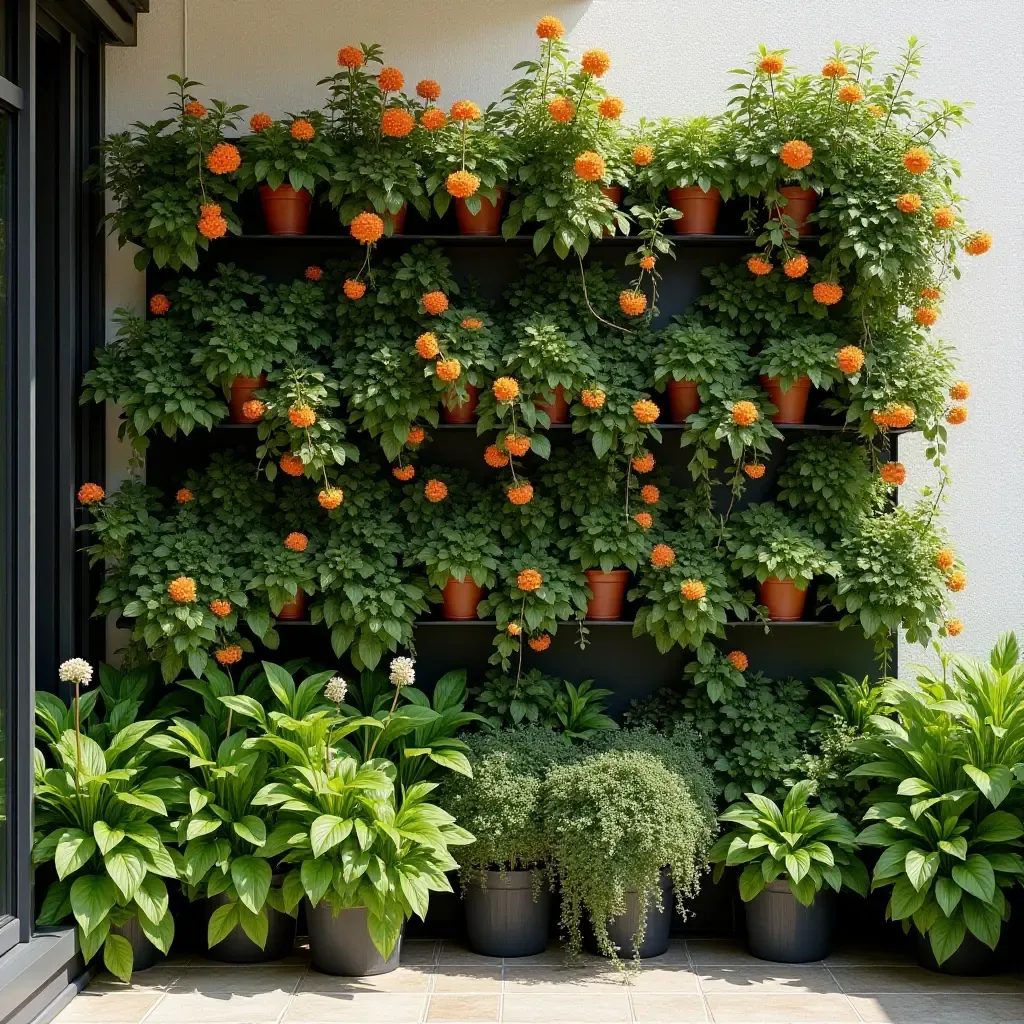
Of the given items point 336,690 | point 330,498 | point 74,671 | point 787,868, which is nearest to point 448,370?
point 330,498

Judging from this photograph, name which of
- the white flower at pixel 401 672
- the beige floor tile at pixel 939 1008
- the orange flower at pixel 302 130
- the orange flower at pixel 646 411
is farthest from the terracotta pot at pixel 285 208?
the beige floor tile at pixel 939 1008

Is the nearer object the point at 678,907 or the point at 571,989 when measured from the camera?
the point at 571,989

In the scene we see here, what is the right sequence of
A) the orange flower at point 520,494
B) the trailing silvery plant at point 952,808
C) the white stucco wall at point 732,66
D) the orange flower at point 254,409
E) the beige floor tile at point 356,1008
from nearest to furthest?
the beige floor tile at point 356,1008 → the trailing silvery plant at point 952,808 → the orange flower at point 254,409 → the orange flower at point 520,494 → the white stucco wall at point 732,66

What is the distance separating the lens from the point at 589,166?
378 cm

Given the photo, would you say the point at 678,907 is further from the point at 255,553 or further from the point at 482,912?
the point at 255,553

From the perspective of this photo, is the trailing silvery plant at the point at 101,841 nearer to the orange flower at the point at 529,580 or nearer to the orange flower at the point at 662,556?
the orange flower at the point at 529,580

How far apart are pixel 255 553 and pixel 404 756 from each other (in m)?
0.81

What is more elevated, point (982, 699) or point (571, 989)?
point (982, 699)

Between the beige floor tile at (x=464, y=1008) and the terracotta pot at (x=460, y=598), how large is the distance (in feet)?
3.91

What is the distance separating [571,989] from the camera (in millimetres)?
3592

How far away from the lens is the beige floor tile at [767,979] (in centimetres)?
361

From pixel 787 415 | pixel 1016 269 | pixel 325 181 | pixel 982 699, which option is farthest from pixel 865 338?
pixel 325 181

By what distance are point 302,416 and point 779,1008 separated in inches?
88.0

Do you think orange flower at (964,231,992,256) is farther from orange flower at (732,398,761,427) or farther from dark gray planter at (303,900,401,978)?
dark gray planter at (303,900,401,978)
